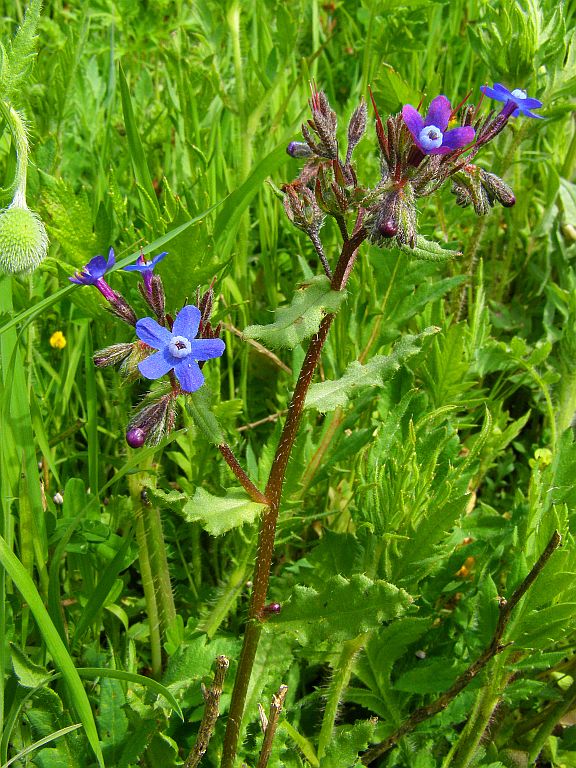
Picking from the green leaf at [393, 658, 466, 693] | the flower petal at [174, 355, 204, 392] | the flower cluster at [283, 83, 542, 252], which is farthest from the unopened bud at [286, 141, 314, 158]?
the green leaf at [393, 658, 466, 693]

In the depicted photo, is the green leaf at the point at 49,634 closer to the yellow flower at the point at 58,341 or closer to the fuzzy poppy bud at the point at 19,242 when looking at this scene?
the fuzzy poppy bud at the point at 19,242

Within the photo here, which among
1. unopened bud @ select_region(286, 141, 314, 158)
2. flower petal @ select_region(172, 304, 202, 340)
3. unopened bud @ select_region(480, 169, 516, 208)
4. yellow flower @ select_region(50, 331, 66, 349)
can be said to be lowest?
yellow flower @ select_region(50, 331, 66, 349)

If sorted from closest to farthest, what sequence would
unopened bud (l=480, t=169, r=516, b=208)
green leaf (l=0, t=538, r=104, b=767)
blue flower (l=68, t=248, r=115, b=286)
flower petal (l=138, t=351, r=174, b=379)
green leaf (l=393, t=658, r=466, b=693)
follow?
flower petal (l=138, t=351, r=174, b=379) < green leaf (l=0, t=538, r=104, b=767) < blue flower (l=68, t=248, r=115, b=286) < unopened bud (l=480, t=169, r=516, b=208) < green leaf (l=393, t=658, r=466, b=693)

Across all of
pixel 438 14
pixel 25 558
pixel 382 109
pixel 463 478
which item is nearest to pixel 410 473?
pixel 463 478

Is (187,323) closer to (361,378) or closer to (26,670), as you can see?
(361,378)

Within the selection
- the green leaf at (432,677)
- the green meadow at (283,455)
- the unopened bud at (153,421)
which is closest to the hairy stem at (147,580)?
the green meadow at (283,455)

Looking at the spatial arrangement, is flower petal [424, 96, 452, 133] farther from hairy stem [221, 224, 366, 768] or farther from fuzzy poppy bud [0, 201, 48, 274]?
fuzzy poppy bud [0, 201, 48, 274]

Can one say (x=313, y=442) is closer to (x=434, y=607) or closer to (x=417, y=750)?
(x=434, y=607)
